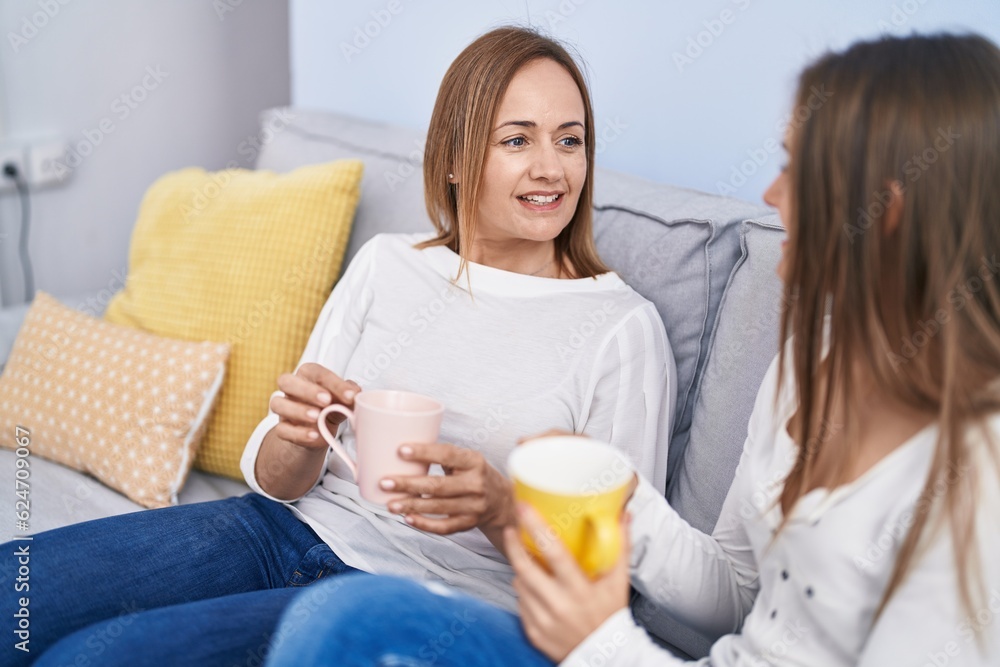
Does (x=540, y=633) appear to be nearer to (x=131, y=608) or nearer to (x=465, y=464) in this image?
(x=465, y=464)

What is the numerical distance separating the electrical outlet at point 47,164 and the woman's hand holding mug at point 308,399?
1.51 metres

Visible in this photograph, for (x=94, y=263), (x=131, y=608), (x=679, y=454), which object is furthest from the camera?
(x=94, y=263)

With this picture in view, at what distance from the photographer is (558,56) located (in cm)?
133

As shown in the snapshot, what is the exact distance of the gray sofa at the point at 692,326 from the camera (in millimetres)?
1155

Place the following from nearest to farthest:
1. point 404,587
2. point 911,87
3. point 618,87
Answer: point 911,87 → point 404,587 → point 618,87

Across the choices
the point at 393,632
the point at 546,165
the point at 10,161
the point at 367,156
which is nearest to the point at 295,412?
the point at 393,632

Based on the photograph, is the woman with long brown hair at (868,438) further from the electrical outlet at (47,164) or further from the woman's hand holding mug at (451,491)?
the electrical outlet at (47,164)

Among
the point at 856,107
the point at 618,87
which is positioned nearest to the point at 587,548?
the point at 856,107

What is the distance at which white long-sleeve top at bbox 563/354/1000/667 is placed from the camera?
658mm

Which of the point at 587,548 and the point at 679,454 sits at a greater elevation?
the point at 587,548

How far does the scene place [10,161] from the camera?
7.16ft

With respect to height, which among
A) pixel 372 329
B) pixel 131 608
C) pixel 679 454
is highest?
pixel 372 329

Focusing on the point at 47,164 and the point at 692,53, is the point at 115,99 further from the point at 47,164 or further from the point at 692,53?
the point at 692,53

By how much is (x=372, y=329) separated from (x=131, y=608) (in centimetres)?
53
